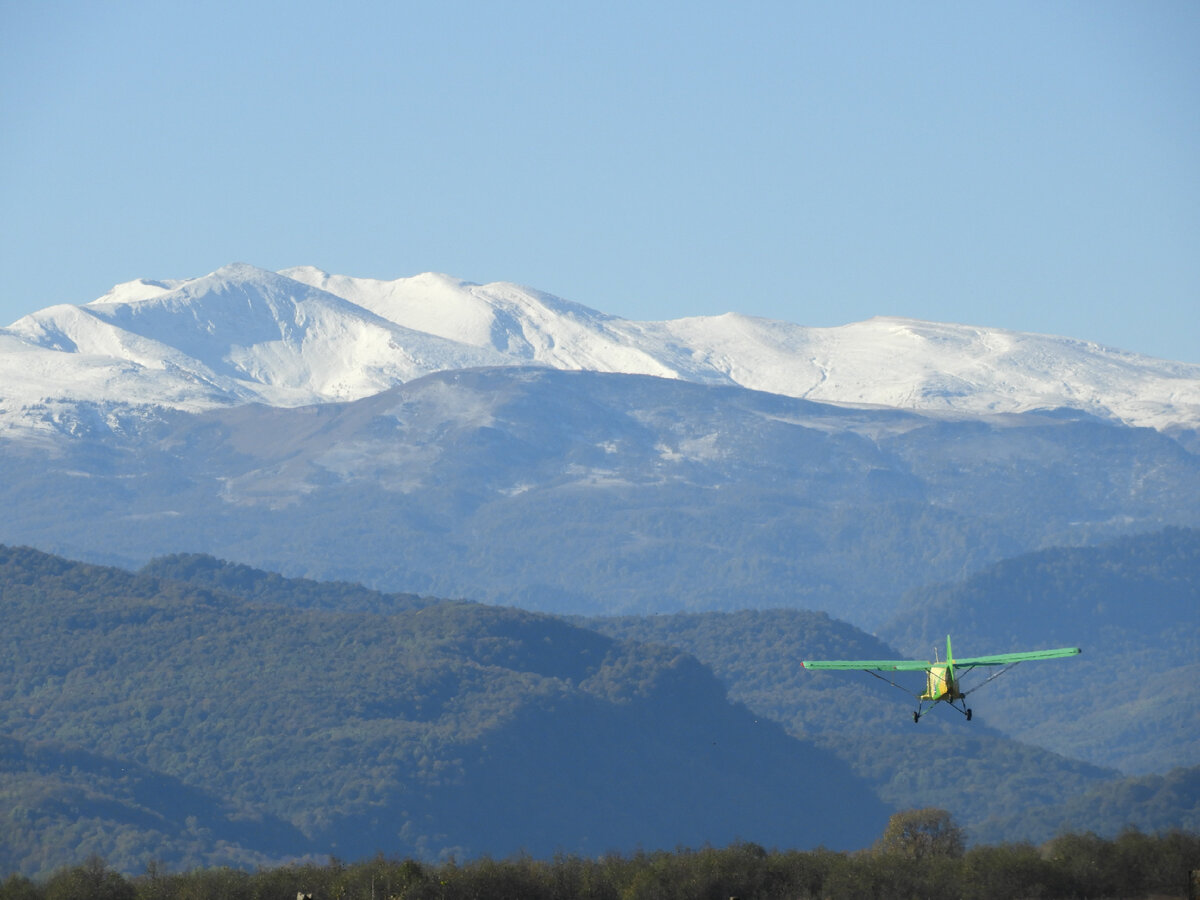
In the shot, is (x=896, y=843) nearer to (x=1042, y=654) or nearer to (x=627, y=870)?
(x=627, y=870)

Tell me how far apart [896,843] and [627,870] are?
53441mm

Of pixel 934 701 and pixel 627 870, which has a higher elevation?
pixel 934 701

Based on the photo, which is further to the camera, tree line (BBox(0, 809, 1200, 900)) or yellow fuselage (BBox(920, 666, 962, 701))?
tree line (BBox(0, 809, 1200, 900))

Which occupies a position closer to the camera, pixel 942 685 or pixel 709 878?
pixel 942 685

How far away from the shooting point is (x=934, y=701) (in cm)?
7869

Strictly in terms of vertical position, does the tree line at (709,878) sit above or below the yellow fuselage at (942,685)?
below

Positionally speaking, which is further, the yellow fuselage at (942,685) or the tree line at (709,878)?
the tree line at (709,878)

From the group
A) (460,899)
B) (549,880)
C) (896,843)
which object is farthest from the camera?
(896,843)

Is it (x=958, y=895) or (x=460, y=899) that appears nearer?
(x=460, y=899)

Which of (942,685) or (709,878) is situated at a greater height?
(942,685)

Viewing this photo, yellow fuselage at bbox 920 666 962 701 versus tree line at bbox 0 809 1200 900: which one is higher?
yellow fuselage at bbox 920 666 962 701

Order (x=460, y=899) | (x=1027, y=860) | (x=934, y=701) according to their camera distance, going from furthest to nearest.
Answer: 1. (x=1027, y=860)
2. (x=460, y=899)
3. (x=934, y=701)

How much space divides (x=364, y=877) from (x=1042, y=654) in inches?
1679

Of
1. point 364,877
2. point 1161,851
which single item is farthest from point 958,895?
point 364,877
